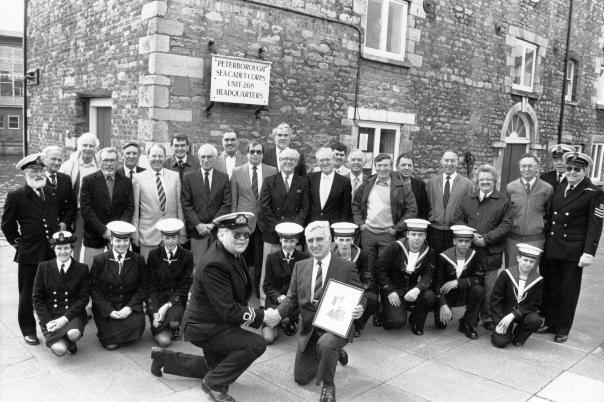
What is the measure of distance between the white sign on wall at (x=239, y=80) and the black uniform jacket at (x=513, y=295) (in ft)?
16.7

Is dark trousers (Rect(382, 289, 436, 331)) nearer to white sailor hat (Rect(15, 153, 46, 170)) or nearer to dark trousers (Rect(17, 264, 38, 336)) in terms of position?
dark trousers (Rect(17, 264, 38, 336))

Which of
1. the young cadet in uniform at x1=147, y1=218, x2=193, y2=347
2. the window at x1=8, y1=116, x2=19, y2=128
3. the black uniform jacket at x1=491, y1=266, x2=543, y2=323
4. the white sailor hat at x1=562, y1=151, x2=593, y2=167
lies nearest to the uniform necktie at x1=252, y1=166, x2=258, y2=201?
the young cadet in uniform at x1=147, y1=218, x2=193, y2=347

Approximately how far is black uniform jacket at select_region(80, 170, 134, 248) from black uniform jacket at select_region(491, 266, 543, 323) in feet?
13.7

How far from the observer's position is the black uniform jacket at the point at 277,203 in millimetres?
6398

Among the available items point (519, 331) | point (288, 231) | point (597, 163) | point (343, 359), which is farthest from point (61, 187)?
point (597, 163)

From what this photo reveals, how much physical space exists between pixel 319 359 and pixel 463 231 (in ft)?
7.97

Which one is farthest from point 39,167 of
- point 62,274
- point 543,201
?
point 543,201

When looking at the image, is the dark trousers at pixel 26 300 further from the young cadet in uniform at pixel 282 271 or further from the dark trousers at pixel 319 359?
the dark trousers at pixel 319 359

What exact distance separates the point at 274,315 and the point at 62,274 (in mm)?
2172

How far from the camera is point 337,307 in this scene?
14.4ft

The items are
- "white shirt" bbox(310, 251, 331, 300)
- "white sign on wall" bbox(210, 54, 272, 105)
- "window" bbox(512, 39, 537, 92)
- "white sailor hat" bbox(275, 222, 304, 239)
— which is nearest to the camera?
"white shirt" bbox(310, 251, 331, 300)

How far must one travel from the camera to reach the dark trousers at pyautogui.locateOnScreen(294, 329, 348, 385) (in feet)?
13.8

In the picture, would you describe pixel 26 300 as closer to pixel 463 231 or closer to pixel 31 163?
pixel 31 163

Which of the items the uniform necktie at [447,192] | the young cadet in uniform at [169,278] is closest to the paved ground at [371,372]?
the young cadet in uniform at [169,278]
